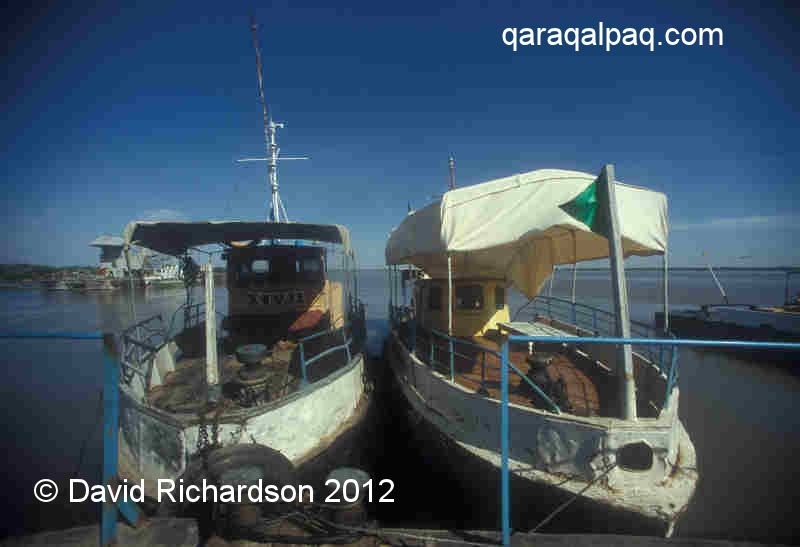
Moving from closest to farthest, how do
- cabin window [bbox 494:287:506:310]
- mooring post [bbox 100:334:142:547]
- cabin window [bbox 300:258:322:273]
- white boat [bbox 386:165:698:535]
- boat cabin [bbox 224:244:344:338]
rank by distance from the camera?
mooring post [bbox 100:334:142:547]
white boat [bbox 386:165:698:535]
cabin window [bbox 494:287:506:310]
boat cabin [bbox 224:244:344:338]
cabin window [bbox 300:258:322:273]

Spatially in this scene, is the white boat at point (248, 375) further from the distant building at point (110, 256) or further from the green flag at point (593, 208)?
the distant building at point (110, 256)

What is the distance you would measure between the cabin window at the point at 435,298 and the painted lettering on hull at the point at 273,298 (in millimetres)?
4260

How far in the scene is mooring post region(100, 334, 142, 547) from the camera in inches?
95.7

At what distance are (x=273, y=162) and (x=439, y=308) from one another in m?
8.43

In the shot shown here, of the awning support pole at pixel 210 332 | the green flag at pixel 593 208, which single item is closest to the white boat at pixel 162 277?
the awning support pole at pixel 210 332

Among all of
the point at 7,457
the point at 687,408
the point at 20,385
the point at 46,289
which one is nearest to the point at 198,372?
the point at 7,457

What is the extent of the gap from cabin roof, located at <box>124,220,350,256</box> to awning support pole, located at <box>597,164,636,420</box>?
5.57 m

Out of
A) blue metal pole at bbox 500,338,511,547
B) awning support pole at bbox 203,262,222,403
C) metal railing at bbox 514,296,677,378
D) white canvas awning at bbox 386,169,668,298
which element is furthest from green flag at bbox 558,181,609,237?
awning support pole at bbox 203,262,222,403

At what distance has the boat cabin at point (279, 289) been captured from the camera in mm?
9430

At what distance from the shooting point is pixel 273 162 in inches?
463

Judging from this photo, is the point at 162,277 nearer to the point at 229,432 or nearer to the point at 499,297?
the point at 229,432

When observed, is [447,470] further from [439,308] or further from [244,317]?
[244,317]

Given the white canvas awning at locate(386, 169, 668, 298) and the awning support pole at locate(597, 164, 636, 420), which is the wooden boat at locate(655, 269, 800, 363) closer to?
the white canvas awning at locate(386, 169, 668, 298)

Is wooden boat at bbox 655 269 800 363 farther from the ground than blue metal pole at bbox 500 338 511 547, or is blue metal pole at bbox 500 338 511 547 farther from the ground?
blue metal pole at bbox 500 338 511 547
